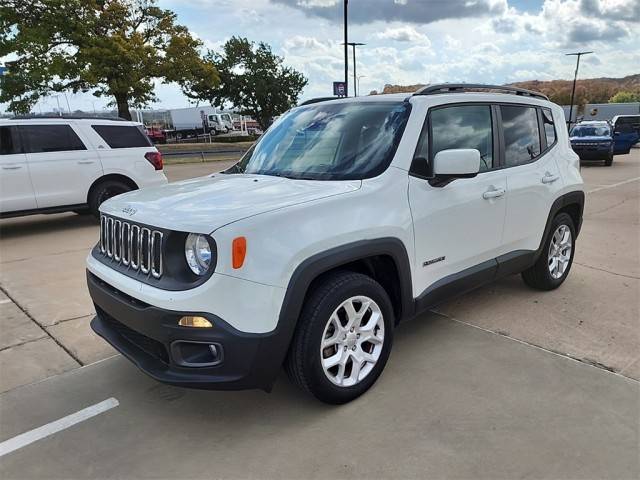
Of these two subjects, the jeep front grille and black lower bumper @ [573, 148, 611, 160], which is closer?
the jeep front grille

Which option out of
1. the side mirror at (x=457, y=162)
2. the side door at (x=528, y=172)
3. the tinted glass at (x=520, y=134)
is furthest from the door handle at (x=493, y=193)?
the side mirror at (x=457, y=162)

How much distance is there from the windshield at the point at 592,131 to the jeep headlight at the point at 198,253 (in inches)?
751

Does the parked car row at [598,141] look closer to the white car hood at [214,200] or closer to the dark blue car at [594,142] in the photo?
the dark blue car at [594,142]

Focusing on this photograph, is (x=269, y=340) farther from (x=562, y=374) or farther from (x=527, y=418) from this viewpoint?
(x=562, y=374)

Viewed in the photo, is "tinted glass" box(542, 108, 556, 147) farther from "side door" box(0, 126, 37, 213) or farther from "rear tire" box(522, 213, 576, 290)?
"side door" box(0, 126, 37, 213)

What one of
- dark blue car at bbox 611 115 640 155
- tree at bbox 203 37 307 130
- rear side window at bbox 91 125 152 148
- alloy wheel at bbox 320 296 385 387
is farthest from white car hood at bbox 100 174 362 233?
tree at bbox 203 37 307 130

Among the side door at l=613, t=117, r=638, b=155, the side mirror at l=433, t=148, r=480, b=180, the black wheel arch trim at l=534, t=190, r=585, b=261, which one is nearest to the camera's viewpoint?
the side mirror at l=433, t=148, r=480, b=180

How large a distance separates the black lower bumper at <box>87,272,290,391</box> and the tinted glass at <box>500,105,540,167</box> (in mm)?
2573

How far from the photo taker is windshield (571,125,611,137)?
1792 centimetres

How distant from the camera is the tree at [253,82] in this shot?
45.9 metres

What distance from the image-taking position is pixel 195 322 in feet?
7.90

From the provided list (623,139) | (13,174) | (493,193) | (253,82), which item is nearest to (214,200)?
(493,193)

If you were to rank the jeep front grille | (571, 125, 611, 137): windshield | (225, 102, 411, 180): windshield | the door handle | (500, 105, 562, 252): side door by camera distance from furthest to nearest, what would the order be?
(571, 125, 611, 137): windshield < (500, 105, 562, 252): side door < the door handle < (225, 102, 411, 180): windshield < the jeep front grille

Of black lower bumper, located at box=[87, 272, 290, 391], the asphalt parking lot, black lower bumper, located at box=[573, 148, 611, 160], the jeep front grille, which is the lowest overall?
black lower bumper, located at box=[573, 148, 611, 160]
